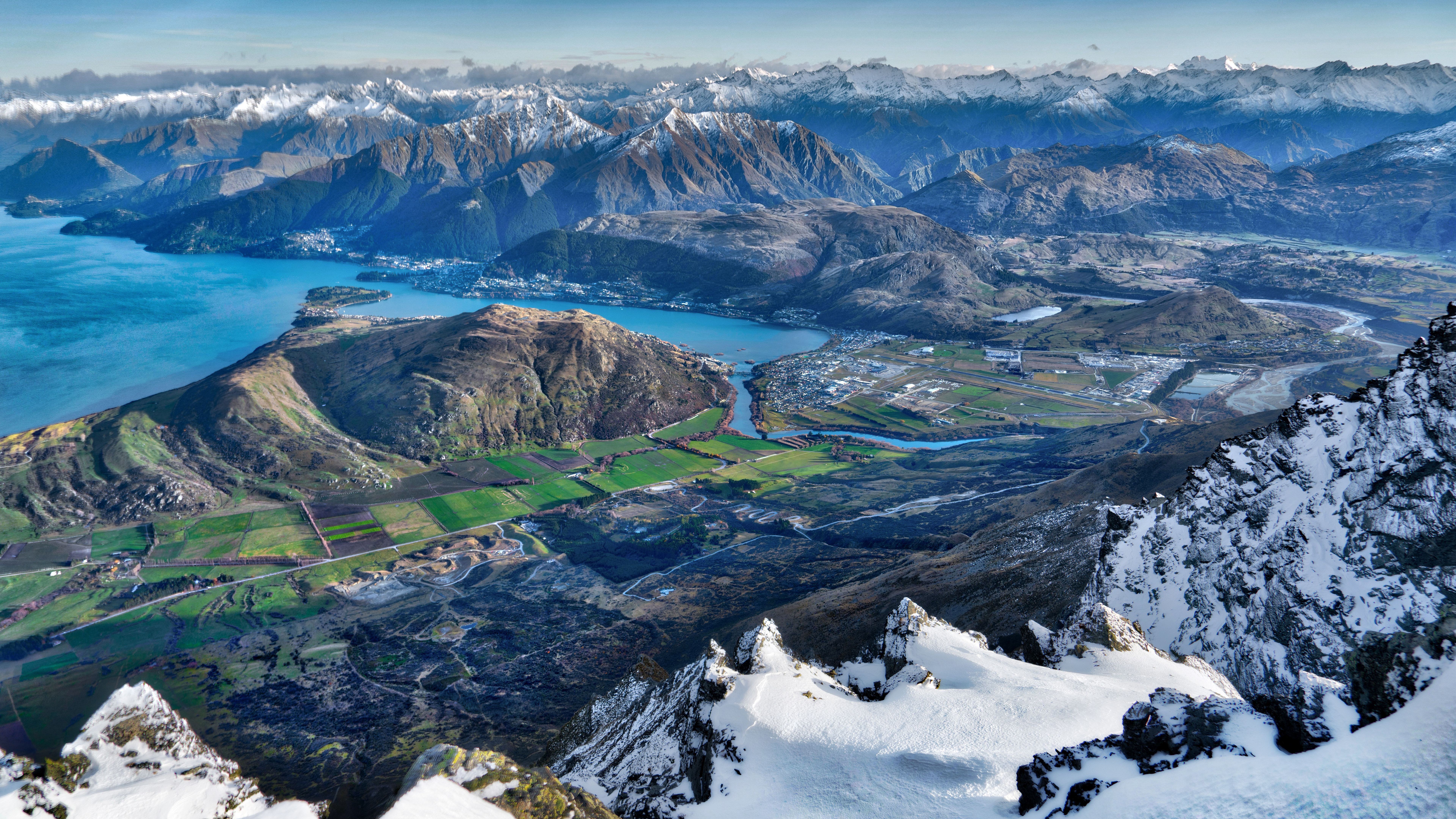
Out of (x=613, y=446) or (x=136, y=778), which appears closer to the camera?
(x=136, y=778)

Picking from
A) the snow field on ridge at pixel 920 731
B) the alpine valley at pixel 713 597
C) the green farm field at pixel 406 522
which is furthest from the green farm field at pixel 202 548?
the snow field on ridge at pixel 920 731

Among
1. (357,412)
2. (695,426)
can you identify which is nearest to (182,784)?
(357,412)

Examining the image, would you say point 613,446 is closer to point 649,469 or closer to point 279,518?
point 649,469

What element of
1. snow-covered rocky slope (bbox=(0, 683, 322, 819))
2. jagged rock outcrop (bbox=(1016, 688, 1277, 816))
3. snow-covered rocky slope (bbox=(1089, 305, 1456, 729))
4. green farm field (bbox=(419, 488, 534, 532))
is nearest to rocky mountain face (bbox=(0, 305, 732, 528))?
green farm field (bbox=(419, 488, 534, 532))

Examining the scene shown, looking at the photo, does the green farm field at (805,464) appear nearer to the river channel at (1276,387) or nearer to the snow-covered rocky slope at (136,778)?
the river channel at (1276,387)

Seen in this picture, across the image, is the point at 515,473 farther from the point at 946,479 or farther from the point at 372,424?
the point at 946,479

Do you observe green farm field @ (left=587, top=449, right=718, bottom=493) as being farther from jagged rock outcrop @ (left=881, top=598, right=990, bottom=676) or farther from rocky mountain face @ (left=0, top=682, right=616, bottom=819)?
rocky mountain face @ (left=0, top=682, right=616, bottom=819)
